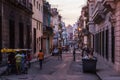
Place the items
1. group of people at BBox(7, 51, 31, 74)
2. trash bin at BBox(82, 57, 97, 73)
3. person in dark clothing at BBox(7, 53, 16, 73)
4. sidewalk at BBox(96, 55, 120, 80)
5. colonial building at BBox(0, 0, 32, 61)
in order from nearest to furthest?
sidewalk at BBox(96, 55, 120, 80) → group of people at BBox(7, 51, 31, 74) → person in dark clothing at BBox(7, 53, 16, 73) → trash bin at BBox(82, 57, 97, 73) → colonial building at BBox(0, 0, 32, 61)

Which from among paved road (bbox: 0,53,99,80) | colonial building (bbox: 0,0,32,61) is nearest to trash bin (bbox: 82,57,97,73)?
paved road (bbox: 0,53,99,80)

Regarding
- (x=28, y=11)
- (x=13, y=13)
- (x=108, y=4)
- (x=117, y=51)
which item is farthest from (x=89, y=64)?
(x=28, y=11)

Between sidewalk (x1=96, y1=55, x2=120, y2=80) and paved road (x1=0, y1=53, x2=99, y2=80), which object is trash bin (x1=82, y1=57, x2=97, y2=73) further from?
paved road (x1=0, y1=53, x2=99, y2=80)

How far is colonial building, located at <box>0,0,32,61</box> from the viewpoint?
34703 mm

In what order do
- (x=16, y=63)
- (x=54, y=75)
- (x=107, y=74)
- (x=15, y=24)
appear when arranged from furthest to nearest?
(x=15, y=24) → (x=16, y=63) → (x=54, y=75) → (x=107, y=74)

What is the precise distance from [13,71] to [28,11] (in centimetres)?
2118

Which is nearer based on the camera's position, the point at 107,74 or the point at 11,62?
the point at 107,74

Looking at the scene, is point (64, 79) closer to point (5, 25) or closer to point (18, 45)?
point (5, 25)

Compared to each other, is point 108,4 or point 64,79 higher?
point 108,4

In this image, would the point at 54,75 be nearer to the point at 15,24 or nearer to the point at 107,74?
the point at 107,74

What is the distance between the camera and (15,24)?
40469 millimetres

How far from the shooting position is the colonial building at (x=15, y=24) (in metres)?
34.7

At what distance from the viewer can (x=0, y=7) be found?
3338 cm

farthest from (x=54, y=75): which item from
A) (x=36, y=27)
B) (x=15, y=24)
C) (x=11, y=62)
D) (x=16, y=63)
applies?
(x=36, y=27)
